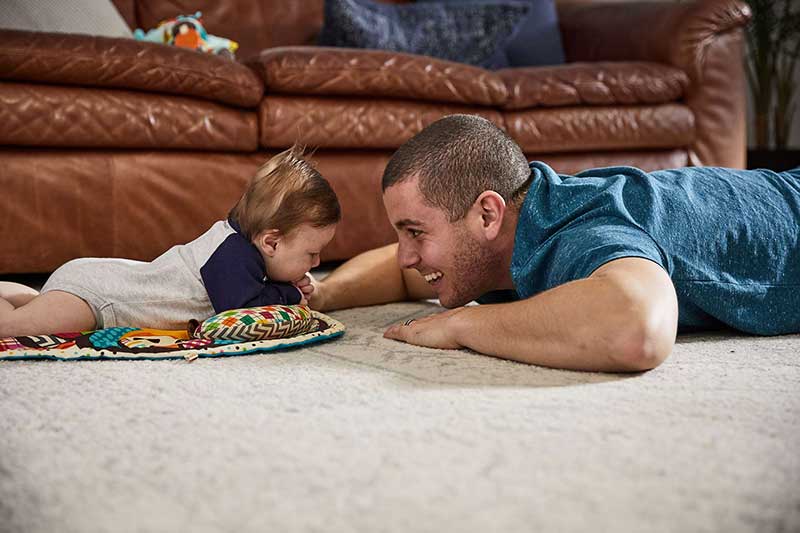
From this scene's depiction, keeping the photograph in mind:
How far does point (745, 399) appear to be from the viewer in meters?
1.06

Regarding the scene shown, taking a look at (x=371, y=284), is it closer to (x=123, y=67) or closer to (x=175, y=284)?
(x=175, y=284)

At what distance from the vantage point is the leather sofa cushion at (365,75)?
228 cm

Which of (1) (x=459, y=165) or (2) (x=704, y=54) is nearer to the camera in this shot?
(1) (x=459, y=165)

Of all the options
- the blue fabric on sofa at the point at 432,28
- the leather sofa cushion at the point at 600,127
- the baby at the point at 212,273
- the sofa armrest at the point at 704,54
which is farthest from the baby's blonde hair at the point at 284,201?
the sofa armrest at the point at 704,54

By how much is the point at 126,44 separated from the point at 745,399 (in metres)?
1.71

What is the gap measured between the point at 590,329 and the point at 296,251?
0.66 m

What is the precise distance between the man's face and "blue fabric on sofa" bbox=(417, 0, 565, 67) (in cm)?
190

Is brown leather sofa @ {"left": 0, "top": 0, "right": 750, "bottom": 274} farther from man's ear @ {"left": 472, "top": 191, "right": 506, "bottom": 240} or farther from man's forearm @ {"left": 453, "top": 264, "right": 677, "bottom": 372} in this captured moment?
man's forearm @ {"left": 453, "top": 264, "right": 677, "bottom": 372}

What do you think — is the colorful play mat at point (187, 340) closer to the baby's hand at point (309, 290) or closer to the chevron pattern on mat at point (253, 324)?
the chevron pattern on mat at point (253, 324)

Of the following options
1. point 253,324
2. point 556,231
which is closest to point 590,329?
point 556,231

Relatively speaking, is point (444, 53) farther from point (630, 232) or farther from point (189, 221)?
point (630, 232)

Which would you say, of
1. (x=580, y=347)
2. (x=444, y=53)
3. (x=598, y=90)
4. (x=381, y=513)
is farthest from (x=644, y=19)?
(x=381, y=513)

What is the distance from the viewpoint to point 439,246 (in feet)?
4.66

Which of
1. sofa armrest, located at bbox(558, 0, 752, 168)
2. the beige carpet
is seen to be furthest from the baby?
sofa armrest, located at bbox(558, 0, 752, 168)
